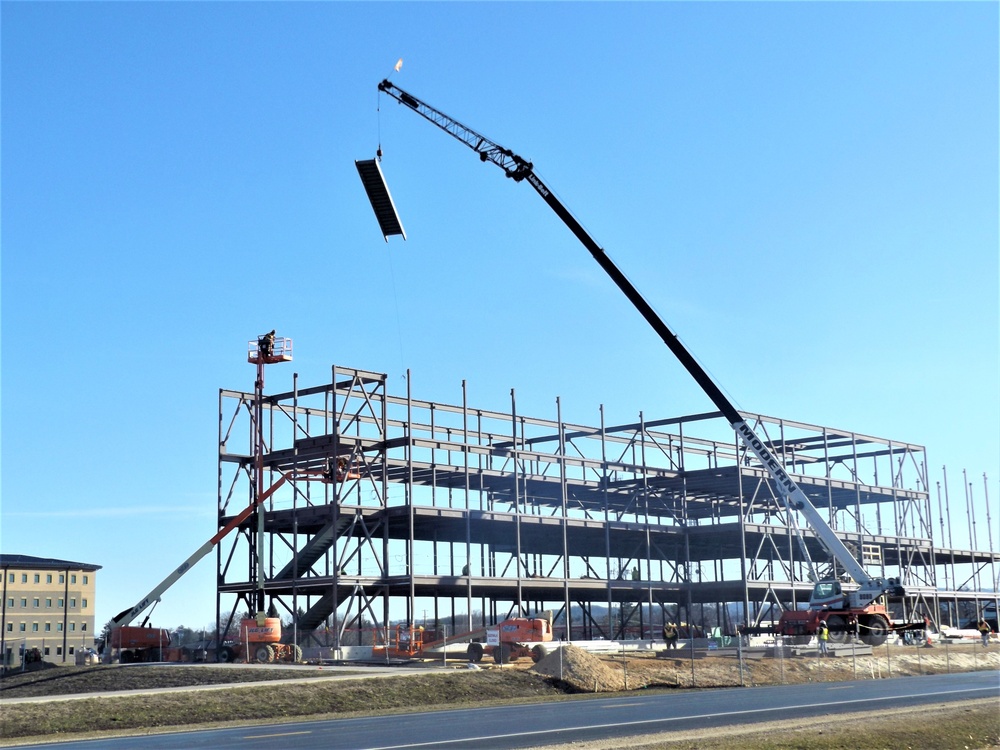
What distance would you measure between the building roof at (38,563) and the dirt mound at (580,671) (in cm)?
8677

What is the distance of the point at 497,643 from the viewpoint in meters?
53.8

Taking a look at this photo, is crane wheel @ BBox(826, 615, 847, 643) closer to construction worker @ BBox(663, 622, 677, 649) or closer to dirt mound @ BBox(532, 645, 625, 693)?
construction worker @ BBox(663, 622, 677, 649)

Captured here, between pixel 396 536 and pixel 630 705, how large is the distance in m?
38.9

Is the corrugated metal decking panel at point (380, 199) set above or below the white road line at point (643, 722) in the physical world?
above

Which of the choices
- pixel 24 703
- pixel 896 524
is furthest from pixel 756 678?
pixel 896 524

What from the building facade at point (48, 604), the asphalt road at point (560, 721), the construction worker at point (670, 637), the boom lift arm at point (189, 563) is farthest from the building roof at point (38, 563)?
the asphalt road at point (560, 721)

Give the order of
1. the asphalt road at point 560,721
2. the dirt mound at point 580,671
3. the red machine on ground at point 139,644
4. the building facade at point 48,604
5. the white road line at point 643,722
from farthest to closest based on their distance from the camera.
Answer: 1. the building facade at point 48,604
2. the red machine on ground at point 139,644
3. the dirt mound at point 580,671
4. the asphalt road at point 560,721
5. the white road line at point 643,722

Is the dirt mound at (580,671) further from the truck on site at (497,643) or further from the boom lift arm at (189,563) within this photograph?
the boom lift arm at (189,563)

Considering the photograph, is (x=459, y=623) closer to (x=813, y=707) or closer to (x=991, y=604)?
(x=991, y=604)

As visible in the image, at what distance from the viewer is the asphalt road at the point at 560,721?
24031 mm

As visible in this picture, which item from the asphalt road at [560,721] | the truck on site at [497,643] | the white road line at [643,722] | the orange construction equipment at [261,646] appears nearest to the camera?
the white road line at [643,722]

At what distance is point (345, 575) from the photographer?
6225cm

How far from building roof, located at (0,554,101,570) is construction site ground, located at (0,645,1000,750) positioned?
6698 centimetres

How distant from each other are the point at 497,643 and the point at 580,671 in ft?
33.7
